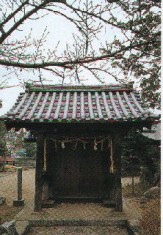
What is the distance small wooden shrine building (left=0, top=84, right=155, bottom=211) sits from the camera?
9.42m

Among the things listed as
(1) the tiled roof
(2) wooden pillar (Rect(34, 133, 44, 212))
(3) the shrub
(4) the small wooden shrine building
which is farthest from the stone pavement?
(1) the tiled roof

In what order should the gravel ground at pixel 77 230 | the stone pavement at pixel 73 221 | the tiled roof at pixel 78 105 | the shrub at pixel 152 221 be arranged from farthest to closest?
the tiled roof at pixel 78 105, the stone pavement at pixel 73 221, the gravel ground at pixel 77 230, the shrub at pixel 152 221

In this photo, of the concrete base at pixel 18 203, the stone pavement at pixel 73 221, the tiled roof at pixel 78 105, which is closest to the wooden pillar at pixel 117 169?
the stone pavement at pixel 73 221

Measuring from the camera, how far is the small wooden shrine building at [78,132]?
9.42 m

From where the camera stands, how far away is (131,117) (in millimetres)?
9039

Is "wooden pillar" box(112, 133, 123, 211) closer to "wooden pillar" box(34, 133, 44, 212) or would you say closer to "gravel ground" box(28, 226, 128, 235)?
"gravel ground" box(28, 226, 128, 235)

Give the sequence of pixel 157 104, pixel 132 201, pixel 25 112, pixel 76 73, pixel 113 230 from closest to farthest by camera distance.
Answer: pixel 76 73, pixel 113 230, pixel 25 112, pixel 132 201, pixel 157 104

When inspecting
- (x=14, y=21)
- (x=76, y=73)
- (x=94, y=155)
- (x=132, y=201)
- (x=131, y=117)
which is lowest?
(x=132, y=201)

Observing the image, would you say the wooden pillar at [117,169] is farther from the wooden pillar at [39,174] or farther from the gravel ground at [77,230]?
the wooden pillar at [39,174]

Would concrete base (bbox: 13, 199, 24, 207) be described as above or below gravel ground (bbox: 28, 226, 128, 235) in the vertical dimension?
below

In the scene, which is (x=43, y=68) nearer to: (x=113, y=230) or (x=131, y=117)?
(x=131, y=117)

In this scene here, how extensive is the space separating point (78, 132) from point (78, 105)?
114 centimetres

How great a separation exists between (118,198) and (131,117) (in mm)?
2750

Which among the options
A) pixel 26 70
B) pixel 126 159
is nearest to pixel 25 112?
pixel 26 70
